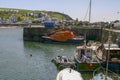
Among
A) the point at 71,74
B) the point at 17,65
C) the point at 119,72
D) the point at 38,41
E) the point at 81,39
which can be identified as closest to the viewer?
the point at 71,74

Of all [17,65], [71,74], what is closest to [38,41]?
[17,65]

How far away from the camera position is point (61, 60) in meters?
43.1

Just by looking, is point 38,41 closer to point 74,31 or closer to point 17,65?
point 74,31

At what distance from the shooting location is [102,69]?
38.0 metres

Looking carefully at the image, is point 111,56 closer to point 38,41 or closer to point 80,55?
point 80,55

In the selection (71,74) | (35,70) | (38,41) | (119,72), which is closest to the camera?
(71,74)

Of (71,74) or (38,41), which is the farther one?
(38,41)

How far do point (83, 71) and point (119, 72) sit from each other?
14.5ft

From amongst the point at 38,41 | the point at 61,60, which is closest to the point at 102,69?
the point at 61,60

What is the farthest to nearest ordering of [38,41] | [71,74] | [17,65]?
[38,41]
[17,65]
[71,74]

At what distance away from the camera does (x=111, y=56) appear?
1540 inches

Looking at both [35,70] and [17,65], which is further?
[17,65]

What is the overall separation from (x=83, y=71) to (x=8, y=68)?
10446mm

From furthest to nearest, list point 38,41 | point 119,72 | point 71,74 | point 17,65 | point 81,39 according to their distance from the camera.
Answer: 1. point 38,41
2. point 81,39
3. point 17,65
4. point 119,72
5. point 71,74
